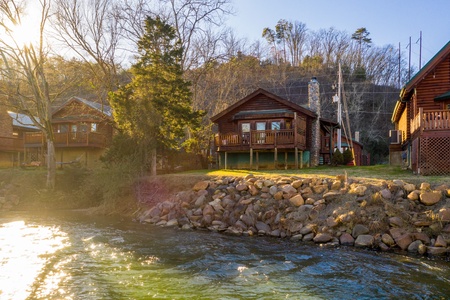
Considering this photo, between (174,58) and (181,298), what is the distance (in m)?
18.4

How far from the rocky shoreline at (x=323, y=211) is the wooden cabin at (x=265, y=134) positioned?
7.08 metres

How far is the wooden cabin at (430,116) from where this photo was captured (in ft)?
52.6

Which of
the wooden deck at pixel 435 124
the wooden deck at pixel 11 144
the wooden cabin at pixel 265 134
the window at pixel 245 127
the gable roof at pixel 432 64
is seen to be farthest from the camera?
the wooden deck at pixel 11 144

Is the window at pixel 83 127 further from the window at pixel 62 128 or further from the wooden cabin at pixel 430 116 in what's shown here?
the wooden cabin at pixel 430 116

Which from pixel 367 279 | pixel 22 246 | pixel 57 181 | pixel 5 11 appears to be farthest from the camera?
pixel 57 181

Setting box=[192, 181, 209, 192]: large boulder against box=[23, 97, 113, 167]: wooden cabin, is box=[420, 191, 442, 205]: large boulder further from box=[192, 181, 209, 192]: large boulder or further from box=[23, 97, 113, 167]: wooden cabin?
box=[23, 97, 113, 167]: wooden cabin

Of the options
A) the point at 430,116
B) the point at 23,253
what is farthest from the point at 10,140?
the point at 430,116

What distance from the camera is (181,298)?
6.71 meters

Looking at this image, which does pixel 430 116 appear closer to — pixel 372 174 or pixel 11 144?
pixel 372 174

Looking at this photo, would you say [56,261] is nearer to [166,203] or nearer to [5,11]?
[166,203]

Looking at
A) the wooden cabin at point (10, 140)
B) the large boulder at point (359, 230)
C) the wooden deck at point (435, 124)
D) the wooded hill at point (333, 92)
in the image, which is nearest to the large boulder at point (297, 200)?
the large boulder at point (359, 230)

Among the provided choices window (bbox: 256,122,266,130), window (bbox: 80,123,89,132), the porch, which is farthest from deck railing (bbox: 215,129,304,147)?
window (bbox: 80,123,89,132)

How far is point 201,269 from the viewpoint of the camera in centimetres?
861

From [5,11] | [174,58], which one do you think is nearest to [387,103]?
[174,58]
